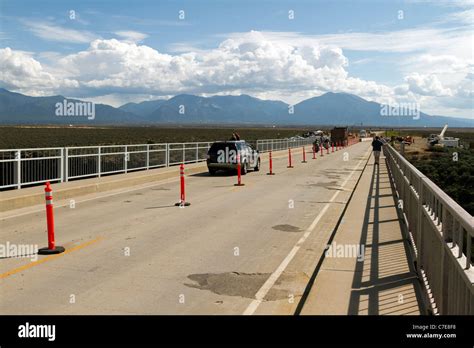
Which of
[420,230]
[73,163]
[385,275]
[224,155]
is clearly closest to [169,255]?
[385,275]

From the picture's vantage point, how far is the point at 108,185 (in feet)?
62.8

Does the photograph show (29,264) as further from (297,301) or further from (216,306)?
(297,301)

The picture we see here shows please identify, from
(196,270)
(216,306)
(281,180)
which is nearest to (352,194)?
(281,180)

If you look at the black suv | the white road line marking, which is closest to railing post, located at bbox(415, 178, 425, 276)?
the white road line marking

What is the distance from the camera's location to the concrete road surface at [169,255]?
22.2 ft

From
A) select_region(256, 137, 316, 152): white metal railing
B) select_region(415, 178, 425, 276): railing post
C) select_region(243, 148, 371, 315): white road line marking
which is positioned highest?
select_region(256, 137, 316, 152): white metal railing

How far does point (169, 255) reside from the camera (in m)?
9.27

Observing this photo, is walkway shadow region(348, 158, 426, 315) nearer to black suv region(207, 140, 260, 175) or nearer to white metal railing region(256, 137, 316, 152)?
black suv region(207, 140, 260, 175)

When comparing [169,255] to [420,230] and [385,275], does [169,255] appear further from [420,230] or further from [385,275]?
[420,230]

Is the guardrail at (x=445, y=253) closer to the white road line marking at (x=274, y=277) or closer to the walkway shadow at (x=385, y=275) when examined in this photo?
the walkway shadow at (x=385, y=275)

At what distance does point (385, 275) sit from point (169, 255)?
Answer: 136 inches

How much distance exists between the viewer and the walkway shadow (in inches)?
260

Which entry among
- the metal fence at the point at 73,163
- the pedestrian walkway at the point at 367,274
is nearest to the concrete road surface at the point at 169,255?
the pedestrian walkway at the point at 367,274
